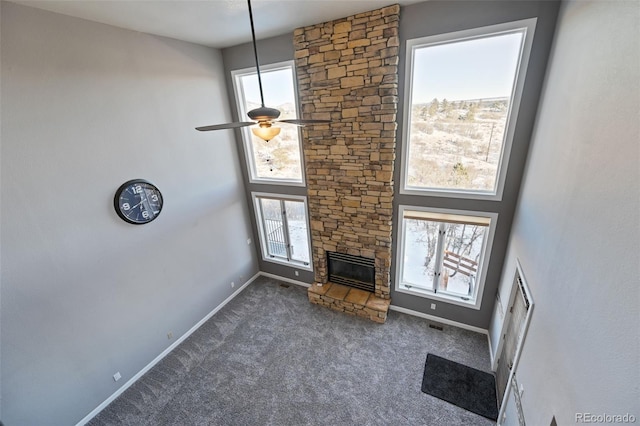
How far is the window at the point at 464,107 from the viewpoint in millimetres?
Answer: 3311

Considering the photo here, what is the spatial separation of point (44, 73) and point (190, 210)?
99.5 inches

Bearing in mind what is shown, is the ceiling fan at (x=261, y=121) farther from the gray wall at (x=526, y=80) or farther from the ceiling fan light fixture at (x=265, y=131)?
the gray wall at (x=526, y=80)

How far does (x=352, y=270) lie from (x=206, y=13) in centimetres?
493

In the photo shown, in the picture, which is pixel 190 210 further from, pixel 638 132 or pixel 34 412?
pixel 638 132

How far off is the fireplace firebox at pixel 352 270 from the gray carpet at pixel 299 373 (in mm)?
691

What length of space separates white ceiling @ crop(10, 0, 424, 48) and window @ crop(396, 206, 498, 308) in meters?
3.24

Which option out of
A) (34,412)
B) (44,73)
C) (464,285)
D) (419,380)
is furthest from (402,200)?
(34,412)

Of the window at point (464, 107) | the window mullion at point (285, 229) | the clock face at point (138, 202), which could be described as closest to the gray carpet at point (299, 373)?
the window mullion at point (285, 229)

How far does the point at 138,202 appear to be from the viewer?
12.7 feet

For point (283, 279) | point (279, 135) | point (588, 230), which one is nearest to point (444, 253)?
point (588, 230)

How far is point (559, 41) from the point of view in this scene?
2.72 m

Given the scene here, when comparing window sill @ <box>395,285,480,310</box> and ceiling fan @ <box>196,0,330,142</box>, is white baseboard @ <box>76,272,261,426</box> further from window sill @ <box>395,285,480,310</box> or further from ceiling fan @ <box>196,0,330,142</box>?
ceiling fan @ <box>196,0,330,142</box>

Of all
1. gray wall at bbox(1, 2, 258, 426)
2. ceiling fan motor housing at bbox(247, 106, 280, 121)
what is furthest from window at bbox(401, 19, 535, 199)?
gray wall at bbox(1, 2, 258, 426)

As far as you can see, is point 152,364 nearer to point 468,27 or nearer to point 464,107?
point 464,107
